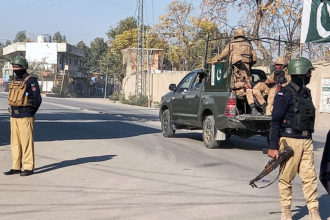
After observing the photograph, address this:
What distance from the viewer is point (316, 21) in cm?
1482

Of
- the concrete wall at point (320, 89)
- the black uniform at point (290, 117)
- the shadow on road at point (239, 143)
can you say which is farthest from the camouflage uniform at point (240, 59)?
the concrete wall at point (320, 89)

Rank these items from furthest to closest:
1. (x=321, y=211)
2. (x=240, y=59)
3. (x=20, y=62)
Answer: (x=240, y=59)
(x=20, y=62)
(x=321, y=211)

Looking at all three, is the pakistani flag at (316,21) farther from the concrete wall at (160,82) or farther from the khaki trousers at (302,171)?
the concrete wall at (160,82)

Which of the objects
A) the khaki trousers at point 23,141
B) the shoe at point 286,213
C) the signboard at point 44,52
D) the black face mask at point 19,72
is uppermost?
the signboard at point 44,52

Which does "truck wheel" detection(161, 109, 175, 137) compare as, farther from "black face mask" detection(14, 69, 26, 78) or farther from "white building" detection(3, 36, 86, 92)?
"white building" detection(3, 36, 86, 92)

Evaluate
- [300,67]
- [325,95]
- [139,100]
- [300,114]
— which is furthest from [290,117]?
[139,100]

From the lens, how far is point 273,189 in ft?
24.0

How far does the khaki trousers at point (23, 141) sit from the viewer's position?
25.9 feet

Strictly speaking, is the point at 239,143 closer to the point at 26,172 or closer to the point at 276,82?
the point at 276,82

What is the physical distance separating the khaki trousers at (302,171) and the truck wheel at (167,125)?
8988 millimetres

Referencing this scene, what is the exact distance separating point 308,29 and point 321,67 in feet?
14.4

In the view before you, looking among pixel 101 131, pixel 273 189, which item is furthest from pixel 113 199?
pixel 101 131

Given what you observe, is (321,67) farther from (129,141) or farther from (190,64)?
(190,64)

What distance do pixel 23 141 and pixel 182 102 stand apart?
609cm
